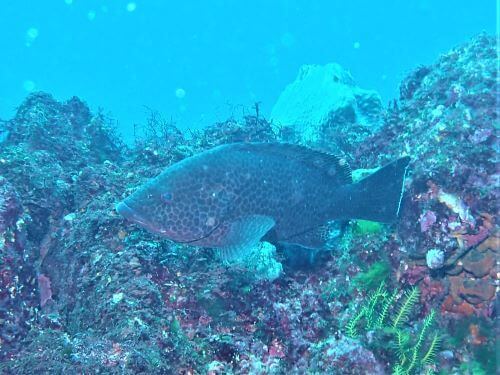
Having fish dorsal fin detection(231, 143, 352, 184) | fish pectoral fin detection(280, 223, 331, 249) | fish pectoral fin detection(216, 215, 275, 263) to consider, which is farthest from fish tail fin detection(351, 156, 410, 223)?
fish pectoral fin detection(216, 215, 275, 263)

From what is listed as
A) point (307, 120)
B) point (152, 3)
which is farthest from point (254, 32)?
point (307, 120)

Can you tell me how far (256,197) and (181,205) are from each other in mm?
767

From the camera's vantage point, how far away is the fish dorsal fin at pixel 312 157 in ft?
14.7

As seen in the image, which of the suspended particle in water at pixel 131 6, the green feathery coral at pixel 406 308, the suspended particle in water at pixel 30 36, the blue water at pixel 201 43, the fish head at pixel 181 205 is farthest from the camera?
the suspended particle in water at pixel 131 6

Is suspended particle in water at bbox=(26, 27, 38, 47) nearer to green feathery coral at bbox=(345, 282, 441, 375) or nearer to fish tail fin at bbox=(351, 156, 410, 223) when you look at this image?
fish tail fin at bbox=(351, 156, 410, 223)

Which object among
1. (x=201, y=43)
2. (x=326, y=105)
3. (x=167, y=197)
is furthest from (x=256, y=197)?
(x=201, y=43)

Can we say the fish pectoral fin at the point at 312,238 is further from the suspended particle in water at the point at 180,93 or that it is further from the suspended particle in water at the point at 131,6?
the suspended particle in water at the point at 131,6

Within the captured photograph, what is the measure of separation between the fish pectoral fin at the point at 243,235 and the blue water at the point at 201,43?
108026 millimetres

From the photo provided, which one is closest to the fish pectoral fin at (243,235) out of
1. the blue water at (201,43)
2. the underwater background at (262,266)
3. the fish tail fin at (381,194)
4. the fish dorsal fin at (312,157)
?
the underwater background at (262,266)

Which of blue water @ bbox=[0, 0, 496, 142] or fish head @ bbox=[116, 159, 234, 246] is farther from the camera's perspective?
blue water @ bbox=[0, 0, 496, 142]

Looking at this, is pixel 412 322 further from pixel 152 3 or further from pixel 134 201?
pixel 152 3

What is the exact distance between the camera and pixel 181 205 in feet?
13.3

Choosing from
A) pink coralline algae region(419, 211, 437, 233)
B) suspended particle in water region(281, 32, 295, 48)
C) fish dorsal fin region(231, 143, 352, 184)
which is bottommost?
pink coralline algae region(419, 211, 437, 233)

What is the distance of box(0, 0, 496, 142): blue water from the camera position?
390 feet
